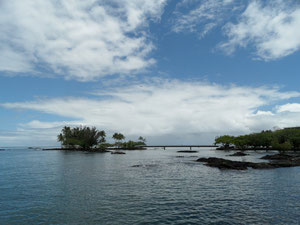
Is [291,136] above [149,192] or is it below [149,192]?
above

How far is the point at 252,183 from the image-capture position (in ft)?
129

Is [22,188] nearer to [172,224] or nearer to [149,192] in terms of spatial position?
[149,192]

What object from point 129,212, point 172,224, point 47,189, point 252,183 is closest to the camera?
point 172,224

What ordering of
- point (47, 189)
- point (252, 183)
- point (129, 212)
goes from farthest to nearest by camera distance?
point (252, 183) < point (47, 189) < point (129, 212)

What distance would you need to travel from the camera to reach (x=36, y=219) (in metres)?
22.0

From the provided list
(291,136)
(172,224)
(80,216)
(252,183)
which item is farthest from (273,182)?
(291,136)

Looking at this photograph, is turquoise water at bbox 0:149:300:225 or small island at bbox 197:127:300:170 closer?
turquoise water at bbox 0:149:300:225

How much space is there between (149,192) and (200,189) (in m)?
8.73

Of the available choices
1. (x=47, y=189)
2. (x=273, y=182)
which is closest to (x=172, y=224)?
(x=47, y=189)

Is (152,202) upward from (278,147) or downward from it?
downward

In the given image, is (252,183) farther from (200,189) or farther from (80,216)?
(80,216)

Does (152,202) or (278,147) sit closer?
(152,202)

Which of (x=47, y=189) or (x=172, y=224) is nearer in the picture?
(x=172, y=224)

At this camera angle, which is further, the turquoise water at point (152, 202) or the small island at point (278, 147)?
the small island at point (278, 147)
